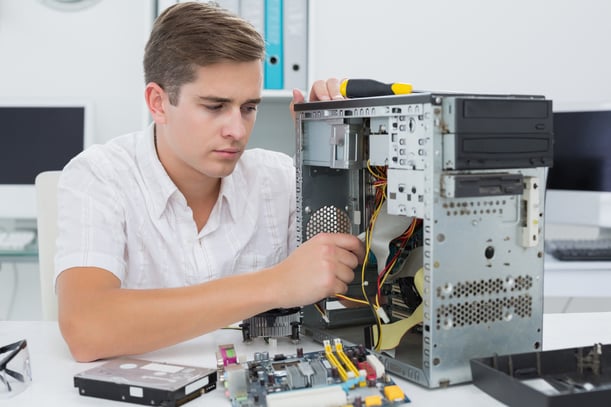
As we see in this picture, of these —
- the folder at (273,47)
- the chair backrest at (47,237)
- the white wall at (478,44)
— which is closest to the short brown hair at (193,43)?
the chair backrest at (47,237)

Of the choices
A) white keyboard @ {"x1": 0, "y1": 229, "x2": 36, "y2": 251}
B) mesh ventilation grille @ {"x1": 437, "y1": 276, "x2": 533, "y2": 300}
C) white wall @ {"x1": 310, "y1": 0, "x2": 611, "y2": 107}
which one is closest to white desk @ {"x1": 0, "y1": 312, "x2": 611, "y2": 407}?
mesh ventilation grille @ {"x1": 437, "y1": 276, "x2": 533, "y2": 300}

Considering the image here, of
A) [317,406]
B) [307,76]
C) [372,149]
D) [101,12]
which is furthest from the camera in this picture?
[101,12]

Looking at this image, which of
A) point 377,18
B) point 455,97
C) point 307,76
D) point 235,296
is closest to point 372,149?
point 455,97

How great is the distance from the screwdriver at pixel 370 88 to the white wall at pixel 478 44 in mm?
1701

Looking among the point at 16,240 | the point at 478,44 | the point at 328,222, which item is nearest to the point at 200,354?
the point at 328,222

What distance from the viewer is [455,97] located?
31.5 inches

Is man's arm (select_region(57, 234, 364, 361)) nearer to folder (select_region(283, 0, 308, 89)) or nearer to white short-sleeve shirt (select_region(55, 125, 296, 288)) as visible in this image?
white short-sleeve shirt (select_region(55, 125, 296, 288))

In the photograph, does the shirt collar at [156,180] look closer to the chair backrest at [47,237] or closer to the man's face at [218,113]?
the man's face at [218,113]

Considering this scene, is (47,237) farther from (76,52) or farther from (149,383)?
(76,52)

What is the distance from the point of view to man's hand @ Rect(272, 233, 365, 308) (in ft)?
3.21

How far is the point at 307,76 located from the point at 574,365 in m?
1.53

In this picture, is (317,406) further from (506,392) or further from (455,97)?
(455,97)

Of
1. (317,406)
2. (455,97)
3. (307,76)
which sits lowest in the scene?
(317,406)

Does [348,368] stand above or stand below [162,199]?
below
